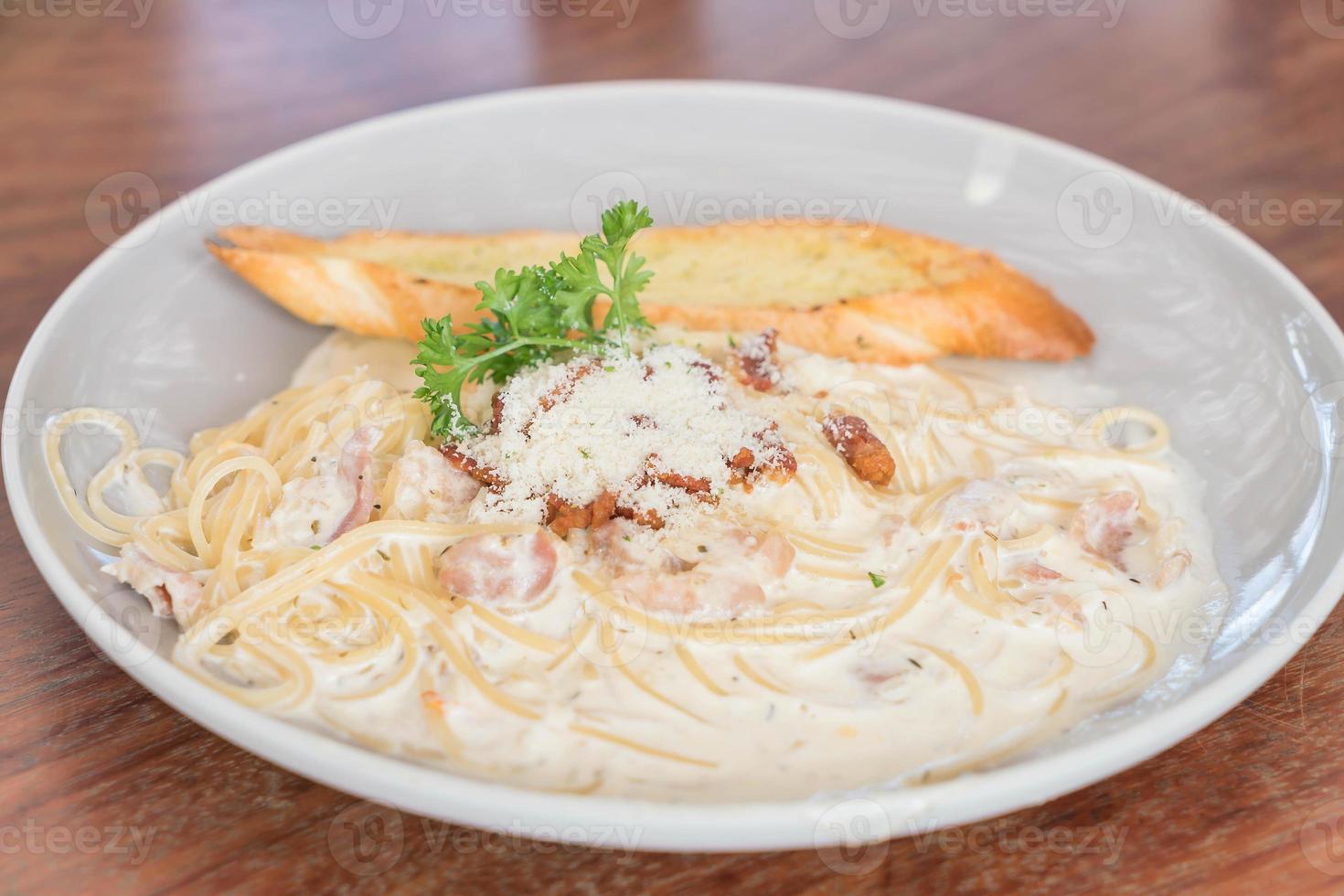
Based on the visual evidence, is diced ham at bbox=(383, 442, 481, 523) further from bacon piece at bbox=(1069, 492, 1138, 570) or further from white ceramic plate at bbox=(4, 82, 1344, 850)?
bacon piece at bbox=(1069, 492, 1138, 570)

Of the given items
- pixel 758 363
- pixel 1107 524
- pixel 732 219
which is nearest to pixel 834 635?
pixel 1107 524

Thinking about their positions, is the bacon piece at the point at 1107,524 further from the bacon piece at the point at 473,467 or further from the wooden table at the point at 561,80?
the bacon piece at the point at 473,467

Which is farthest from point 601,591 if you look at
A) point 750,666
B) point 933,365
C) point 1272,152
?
point 1272,152

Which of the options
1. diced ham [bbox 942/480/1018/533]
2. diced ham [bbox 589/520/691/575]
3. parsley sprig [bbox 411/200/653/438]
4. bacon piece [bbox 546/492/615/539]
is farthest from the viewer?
parsley sprig [bbox 411/200/653/438]

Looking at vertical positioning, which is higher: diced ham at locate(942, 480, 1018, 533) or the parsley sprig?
the parsley sprig

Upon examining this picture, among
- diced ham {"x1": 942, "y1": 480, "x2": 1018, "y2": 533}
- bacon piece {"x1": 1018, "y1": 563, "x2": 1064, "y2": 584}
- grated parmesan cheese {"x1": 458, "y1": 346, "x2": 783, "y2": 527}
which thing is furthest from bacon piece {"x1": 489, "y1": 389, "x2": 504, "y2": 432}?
bacon piece {"x1": 1018, "y1": 563, "x2": 1064, "y2": 584}

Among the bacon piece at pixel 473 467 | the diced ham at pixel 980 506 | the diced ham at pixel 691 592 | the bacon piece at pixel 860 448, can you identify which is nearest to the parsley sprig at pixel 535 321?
the bacon piece at pixel 473 467

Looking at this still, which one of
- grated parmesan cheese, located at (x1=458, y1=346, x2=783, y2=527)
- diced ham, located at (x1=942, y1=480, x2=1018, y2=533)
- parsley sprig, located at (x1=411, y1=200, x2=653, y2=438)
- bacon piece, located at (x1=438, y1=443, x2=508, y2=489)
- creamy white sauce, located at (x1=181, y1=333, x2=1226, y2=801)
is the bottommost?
creamy white sauce, located at (x1=181, y1=333, x2=1226, y2=801)

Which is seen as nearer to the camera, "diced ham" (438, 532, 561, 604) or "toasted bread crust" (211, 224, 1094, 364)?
"diced ham" (438, 532, 561, 604)
